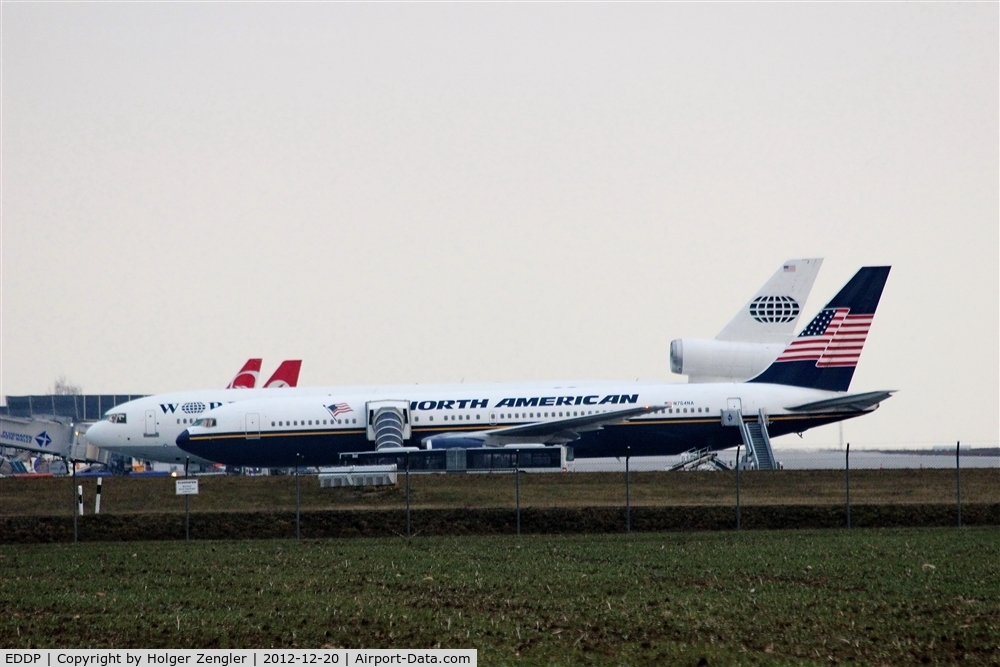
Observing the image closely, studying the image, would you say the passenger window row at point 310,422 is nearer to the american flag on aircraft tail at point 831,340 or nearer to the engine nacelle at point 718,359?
the engine nacelle at point 718,359

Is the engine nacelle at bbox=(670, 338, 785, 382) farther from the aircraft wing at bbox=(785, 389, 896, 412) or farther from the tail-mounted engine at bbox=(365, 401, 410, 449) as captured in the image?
the tail-mounted engine at bbox=(365, 401, 410, 449)

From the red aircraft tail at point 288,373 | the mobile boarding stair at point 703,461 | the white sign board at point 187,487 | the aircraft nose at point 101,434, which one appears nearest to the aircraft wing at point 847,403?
the mobile boarding stair at point 703,461

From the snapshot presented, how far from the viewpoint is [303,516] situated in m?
32.7

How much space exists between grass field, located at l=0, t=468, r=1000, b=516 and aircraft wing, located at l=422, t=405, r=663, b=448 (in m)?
7.07

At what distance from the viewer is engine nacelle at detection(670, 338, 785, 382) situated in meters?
54.6

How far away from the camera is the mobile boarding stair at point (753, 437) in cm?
4684

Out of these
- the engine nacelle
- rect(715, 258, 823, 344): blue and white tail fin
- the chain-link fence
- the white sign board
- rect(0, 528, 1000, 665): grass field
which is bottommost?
rect(0, 528, 1000, 665): grass field

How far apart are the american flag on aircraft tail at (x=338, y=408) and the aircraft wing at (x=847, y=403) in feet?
52.1

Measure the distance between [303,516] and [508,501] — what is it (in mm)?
5361

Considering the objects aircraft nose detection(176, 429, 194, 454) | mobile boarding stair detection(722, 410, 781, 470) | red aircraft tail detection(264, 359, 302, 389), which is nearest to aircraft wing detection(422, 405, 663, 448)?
mobile boarding stair detection(722, 410, 781, 470)

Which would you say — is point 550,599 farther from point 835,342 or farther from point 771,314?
point 771,314

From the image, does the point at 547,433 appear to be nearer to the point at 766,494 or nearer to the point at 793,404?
the point at 793,404

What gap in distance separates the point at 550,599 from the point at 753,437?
102 feet

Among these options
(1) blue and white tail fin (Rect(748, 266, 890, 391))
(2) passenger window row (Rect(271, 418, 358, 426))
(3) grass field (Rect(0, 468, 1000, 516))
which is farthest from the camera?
(2) passenger window row (Rect(271, 418, 358, 426))
